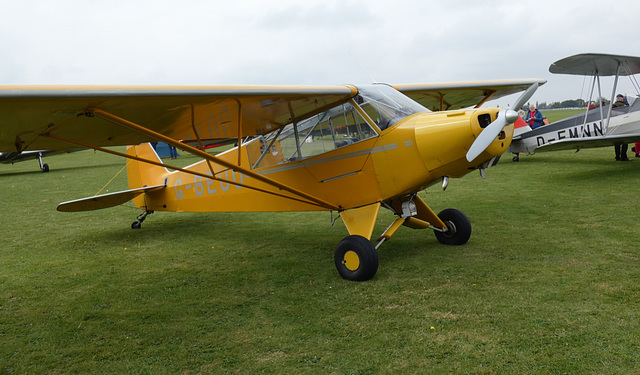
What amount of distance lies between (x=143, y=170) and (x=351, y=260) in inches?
205

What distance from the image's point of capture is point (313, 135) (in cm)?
568

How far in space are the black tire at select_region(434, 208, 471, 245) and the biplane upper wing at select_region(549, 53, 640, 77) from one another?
6.58 metres

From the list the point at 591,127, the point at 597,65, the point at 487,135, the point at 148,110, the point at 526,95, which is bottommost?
the point at 591,127

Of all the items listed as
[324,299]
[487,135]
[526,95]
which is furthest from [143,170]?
[526,95]

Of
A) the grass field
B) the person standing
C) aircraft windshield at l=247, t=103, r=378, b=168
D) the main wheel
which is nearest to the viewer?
the grass field

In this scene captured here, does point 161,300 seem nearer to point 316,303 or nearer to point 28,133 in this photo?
point 316,303

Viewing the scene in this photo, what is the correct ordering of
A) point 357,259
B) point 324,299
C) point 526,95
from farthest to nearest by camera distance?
point 526,95
point 357,259
point 324,299

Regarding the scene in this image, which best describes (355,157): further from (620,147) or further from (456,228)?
(620,147)

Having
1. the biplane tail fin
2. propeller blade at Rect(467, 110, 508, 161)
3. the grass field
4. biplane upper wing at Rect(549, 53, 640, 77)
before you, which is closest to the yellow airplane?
propeller blade at Rect(467, 110, 508, 161)

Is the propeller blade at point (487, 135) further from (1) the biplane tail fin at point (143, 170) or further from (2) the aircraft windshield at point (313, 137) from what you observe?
(1) the biplane tail fin at point (143, 170)

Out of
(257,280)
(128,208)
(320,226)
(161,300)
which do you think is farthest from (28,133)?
(128,208)

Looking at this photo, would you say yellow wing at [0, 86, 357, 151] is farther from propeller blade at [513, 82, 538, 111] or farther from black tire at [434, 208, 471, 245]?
black tire at [434, 208, 471, 245]

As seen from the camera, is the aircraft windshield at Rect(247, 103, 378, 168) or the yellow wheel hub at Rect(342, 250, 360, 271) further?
the aircraft windshield at Rect(247, 103, 378, 168)

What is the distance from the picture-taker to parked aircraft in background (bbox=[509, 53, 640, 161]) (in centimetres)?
1059
